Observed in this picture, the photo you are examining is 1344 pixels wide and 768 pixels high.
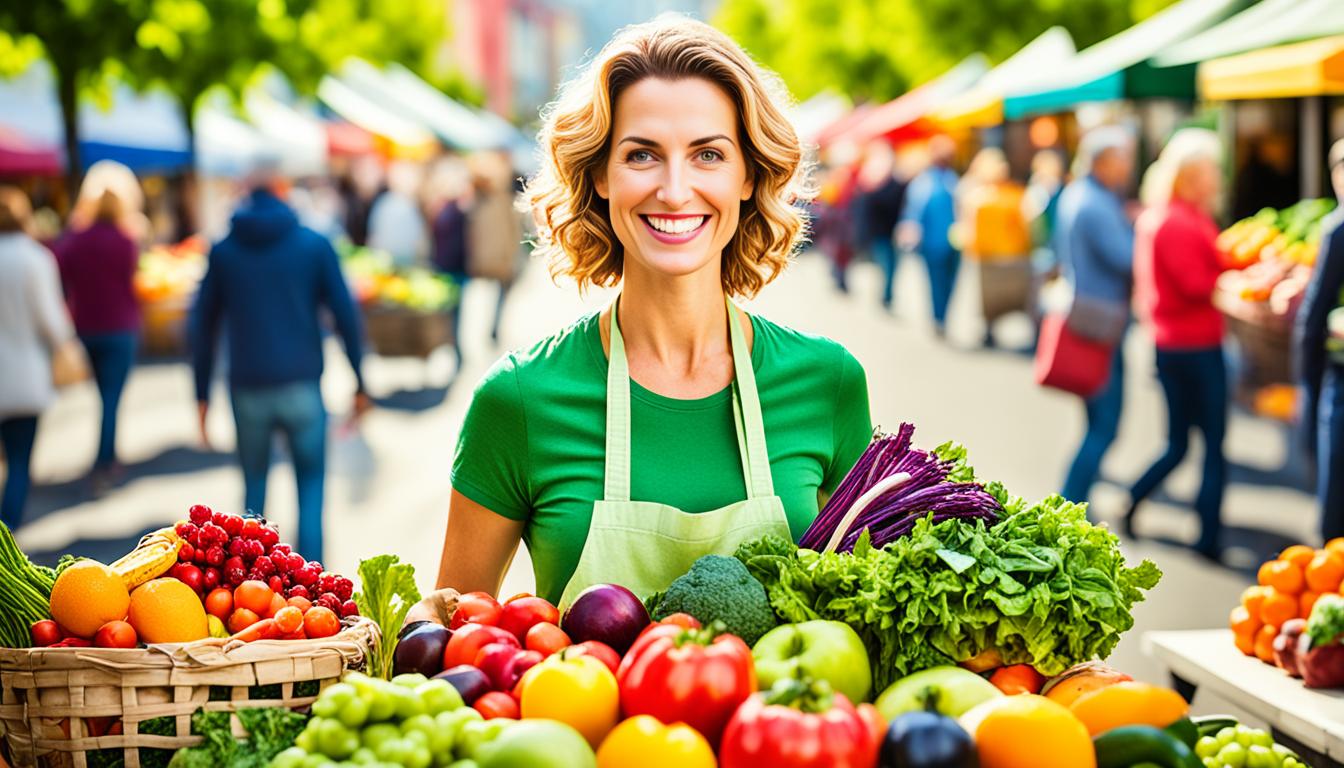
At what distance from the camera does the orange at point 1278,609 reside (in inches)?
162

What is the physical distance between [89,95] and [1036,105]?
1155cm

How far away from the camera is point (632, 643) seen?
2.46 meters

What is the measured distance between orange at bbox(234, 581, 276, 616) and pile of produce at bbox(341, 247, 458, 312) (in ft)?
38.5

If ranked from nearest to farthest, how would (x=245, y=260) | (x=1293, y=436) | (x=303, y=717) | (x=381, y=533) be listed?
(x=303, y=717), (x=245, y=260), (x=381, y=533), (x=1293, y=436)

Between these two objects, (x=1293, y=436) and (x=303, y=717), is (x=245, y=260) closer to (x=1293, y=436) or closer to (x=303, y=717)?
(x=303, y=717)

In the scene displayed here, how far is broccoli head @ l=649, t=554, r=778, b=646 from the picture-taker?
243 cm

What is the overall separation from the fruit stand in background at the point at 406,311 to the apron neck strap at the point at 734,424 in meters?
11.3

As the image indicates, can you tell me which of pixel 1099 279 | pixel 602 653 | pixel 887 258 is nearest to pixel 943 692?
pixel 602 653

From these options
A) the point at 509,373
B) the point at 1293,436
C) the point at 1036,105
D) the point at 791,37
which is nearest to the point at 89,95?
the point at 1036,105

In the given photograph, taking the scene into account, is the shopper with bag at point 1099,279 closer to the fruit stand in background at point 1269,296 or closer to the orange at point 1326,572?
the fruit stand in background at point 1269,296

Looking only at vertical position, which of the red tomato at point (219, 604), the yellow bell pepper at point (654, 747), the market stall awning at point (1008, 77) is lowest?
the yellow bell pepper at point (654, 747)

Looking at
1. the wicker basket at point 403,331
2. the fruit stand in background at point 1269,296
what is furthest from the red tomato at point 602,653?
Result: the wicker basket at point 403,331

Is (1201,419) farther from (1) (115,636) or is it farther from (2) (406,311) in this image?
(2) (406,311)

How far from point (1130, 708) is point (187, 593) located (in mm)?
1489
